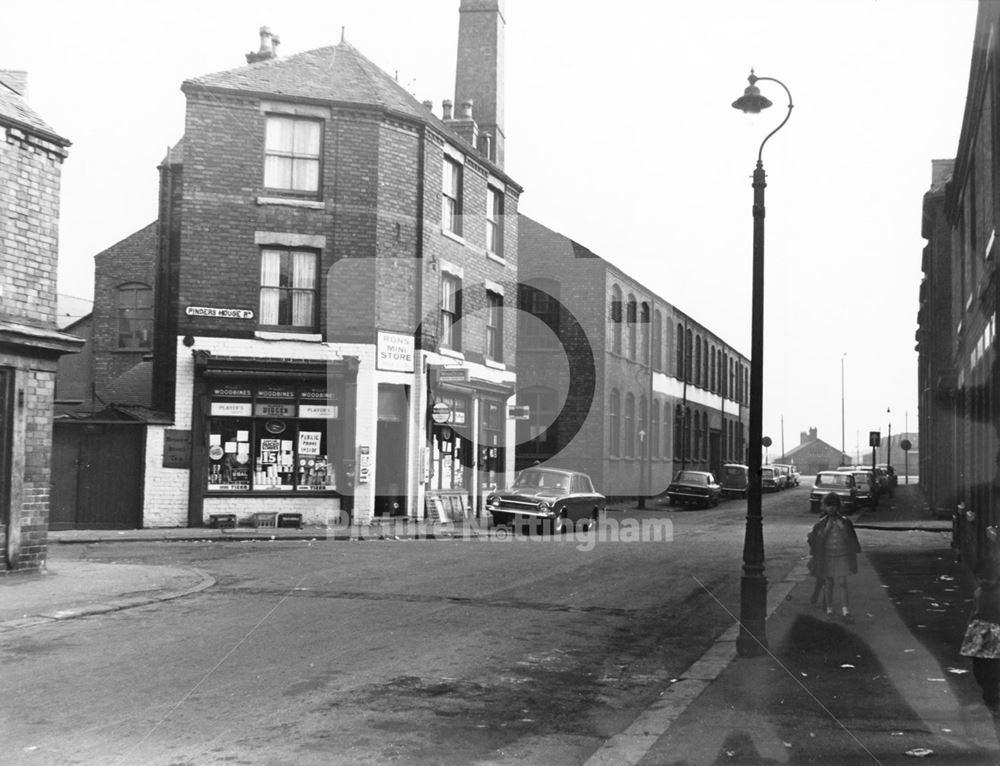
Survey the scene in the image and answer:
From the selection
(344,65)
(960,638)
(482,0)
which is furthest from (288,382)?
Answer: (960,638)

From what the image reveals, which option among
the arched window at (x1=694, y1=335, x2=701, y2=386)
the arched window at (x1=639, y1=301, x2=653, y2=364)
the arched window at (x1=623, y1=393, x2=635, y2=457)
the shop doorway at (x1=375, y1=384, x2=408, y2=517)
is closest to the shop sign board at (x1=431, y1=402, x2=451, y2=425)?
the shop doorway at (x1=375, y1=384, x2=408, y2=517)

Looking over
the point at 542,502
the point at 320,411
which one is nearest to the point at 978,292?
the point at 542,502

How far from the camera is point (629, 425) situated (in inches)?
1679

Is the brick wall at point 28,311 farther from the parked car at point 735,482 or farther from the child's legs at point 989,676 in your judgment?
the parked car at point 735,482

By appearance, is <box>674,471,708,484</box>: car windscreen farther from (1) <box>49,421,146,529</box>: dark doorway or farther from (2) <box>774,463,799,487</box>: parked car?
(2) <box>774,463,799,487</box>: parked car

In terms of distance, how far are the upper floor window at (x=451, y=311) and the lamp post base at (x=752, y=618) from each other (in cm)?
1757

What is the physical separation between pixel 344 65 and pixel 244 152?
13.9ft

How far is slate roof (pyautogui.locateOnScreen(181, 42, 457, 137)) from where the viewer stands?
2416 cm

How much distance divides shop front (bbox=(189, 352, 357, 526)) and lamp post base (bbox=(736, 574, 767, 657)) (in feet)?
50.0

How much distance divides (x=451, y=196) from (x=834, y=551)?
18066 millimetres

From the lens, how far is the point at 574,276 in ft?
127

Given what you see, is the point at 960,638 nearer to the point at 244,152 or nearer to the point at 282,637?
the point at 282,637

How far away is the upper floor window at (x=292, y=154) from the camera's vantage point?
2438 cm

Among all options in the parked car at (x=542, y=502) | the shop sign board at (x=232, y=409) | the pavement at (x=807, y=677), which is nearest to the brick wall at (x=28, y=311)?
the pavement at (x=807, y=677)
